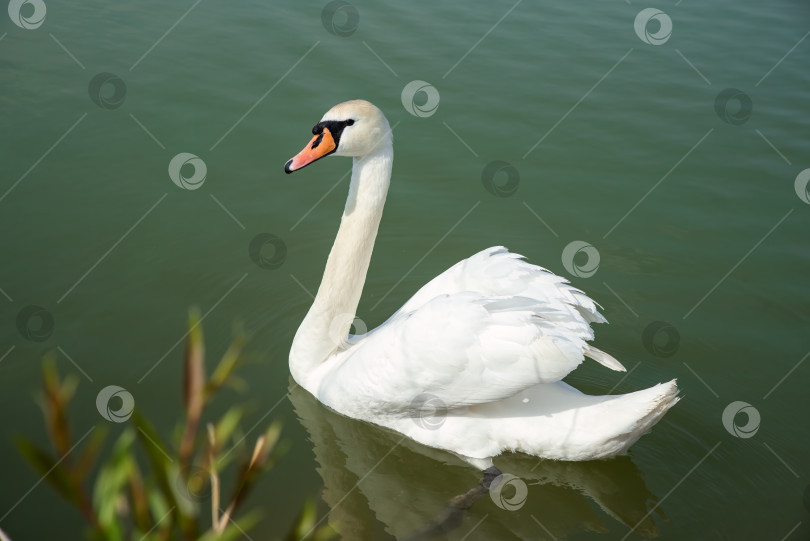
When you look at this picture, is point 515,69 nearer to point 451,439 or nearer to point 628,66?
point 628,66

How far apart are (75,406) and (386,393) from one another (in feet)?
6.55

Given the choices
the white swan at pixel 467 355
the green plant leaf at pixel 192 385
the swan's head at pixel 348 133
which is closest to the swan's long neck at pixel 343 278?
the white swan at pixel 467 355

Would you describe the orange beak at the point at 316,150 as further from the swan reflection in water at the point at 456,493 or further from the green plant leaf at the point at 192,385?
the green plant leaf at the point at 192,385

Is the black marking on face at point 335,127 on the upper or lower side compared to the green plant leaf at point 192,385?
upper

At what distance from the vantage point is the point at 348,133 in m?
4.40

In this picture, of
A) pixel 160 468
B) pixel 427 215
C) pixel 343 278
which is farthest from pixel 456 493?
pixel 160 468

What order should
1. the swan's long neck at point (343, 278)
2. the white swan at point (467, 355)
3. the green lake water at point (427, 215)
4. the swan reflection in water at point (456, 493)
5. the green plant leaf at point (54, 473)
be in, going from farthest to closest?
the swan's long neck at point (343, 278) → the green lake water at point (427, 215) → the swan reflection in water at point (456, 493) → the white swan at point (467, 355) → the green plant leaf at point (54, 473)

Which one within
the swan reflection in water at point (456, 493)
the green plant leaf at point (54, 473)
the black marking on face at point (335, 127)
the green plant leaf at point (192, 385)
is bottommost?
the swan reflection in water at point (456, 493)

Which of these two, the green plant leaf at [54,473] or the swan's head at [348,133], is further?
the swan's head at [348,133]

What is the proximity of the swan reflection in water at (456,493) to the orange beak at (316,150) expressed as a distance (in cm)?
171

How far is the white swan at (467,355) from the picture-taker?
4.13m

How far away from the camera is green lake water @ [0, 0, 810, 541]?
4637mm

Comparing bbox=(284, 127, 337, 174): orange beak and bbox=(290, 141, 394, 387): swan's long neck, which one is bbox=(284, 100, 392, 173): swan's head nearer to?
bbox=(284, 127, 337, 174): orange beak

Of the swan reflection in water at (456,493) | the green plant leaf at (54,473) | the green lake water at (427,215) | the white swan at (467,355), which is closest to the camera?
the green plant leaf at (54,473)
